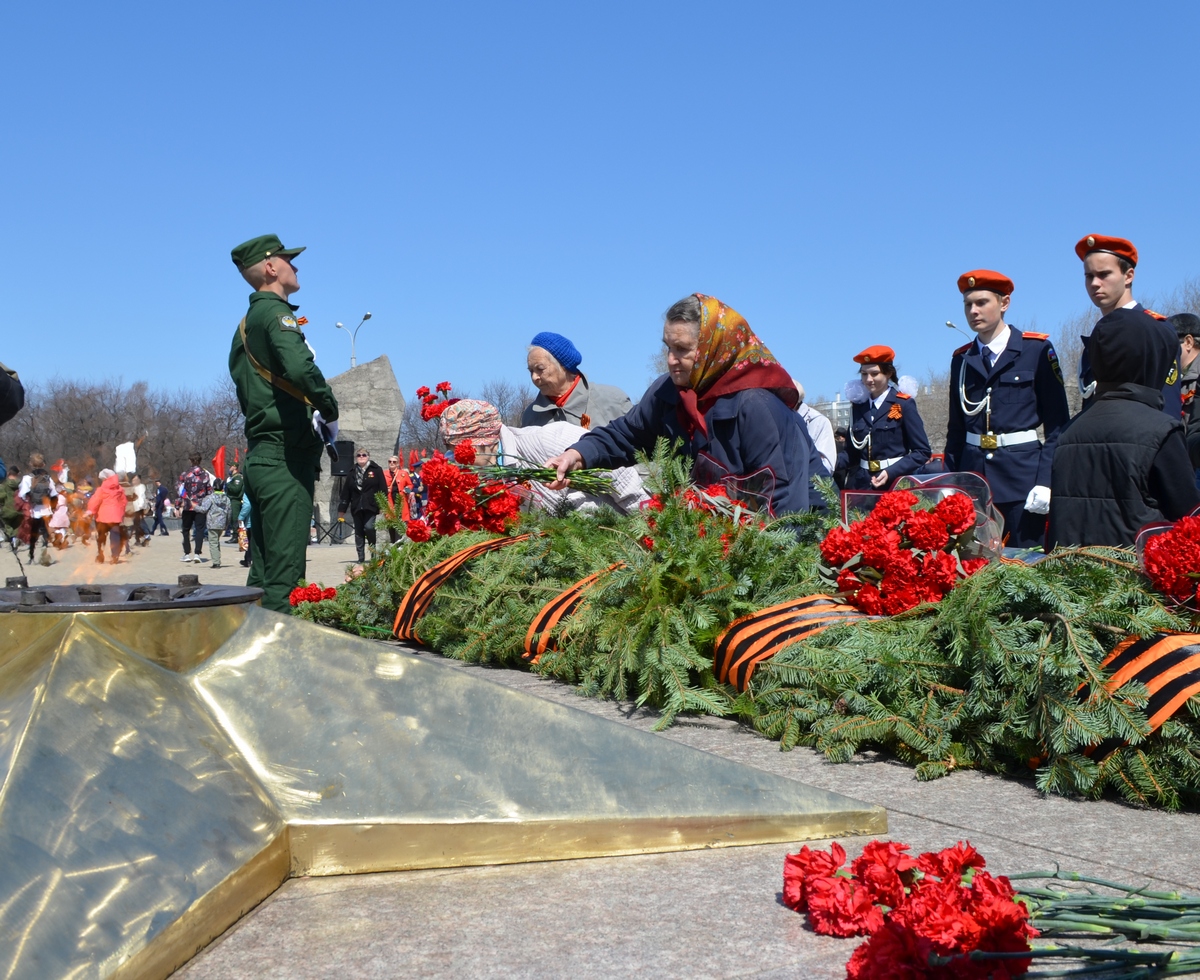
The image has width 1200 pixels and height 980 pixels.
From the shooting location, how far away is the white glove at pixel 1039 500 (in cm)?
566

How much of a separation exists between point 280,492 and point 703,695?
290 cm

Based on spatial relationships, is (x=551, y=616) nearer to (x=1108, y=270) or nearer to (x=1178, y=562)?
(x=1178, y=562)

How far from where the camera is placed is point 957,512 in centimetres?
351

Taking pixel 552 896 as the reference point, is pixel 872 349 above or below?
above

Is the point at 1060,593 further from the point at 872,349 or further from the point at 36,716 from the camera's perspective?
the point at 872,349

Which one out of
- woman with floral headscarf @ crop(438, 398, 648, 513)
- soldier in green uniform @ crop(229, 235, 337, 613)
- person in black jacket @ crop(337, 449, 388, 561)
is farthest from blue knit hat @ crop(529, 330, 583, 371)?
person in black jacket @ crop(337, 449, 388, 561)

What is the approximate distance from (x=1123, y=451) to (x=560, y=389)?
4032 millimetres


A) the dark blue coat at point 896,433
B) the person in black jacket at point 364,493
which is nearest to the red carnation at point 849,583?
the dark blue coat at point 896,433

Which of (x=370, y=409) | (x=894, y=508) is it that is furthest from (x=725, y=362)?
(x=370, y=409)

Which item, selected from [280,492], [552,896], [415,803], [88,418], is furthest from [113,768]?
[280,492]

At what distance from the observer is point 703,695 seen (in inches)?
138

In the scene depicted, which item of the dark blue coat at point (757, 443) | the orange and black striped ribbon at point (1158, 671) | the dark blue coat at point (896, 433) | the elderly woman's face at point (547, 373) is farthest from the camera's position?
the dark blue coat at point (896, 433)

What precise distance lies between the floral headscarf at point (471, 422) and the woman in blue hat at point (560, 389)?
36.6 inches

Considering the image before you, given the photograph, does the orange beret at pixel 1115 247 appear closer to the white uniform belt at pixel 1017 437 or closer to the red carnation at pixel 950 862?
the white uniform belt at pixel 1017 437
